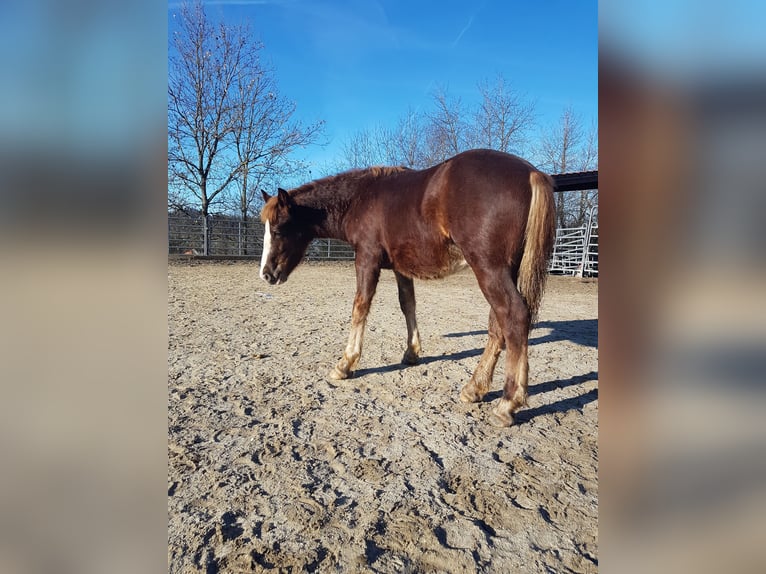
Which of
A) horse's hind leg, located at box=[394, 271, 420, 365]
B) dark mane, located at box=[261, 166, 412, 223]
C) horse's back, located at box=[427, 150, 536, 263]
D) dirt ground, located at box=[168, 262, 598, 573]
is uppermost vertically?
dark mane, located at box=[261, 166, 412, 223]

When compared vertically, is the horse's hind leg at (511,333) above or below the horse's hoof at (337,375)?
above

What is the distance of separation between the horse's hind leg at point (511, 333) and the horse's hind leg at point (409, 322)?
50.7 inches

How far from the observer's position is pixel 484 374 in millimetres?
3027

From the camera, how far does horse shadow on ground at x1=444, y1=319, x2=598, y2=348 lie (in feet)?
16.5

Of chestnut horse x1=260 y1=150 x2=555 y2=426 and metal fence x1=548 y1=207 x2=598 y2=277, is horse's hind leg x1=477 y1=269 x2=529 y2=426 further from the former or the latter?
metal fence x1=548 y1=207 x2=598 y2=277

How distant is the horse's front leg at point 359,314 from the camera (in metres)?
3.38

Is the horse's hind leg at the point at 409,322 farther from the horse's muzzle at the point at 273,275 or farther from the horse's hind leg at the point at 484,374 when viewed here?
the horse's muzzle at the point at 273,275

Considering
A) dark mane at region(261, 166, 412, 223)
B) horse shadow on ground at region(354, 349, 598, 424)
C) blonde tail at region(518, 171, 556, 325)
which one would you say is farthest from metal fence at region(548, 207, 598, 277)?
blonde tail at region(518, 171, 556, 325)

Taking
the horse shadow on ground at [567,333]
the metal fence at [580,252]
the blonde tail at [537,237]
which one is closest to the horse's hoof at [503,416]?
the blonde tail at [537,237]

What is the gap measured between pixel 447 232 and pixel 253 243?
1772 cm
